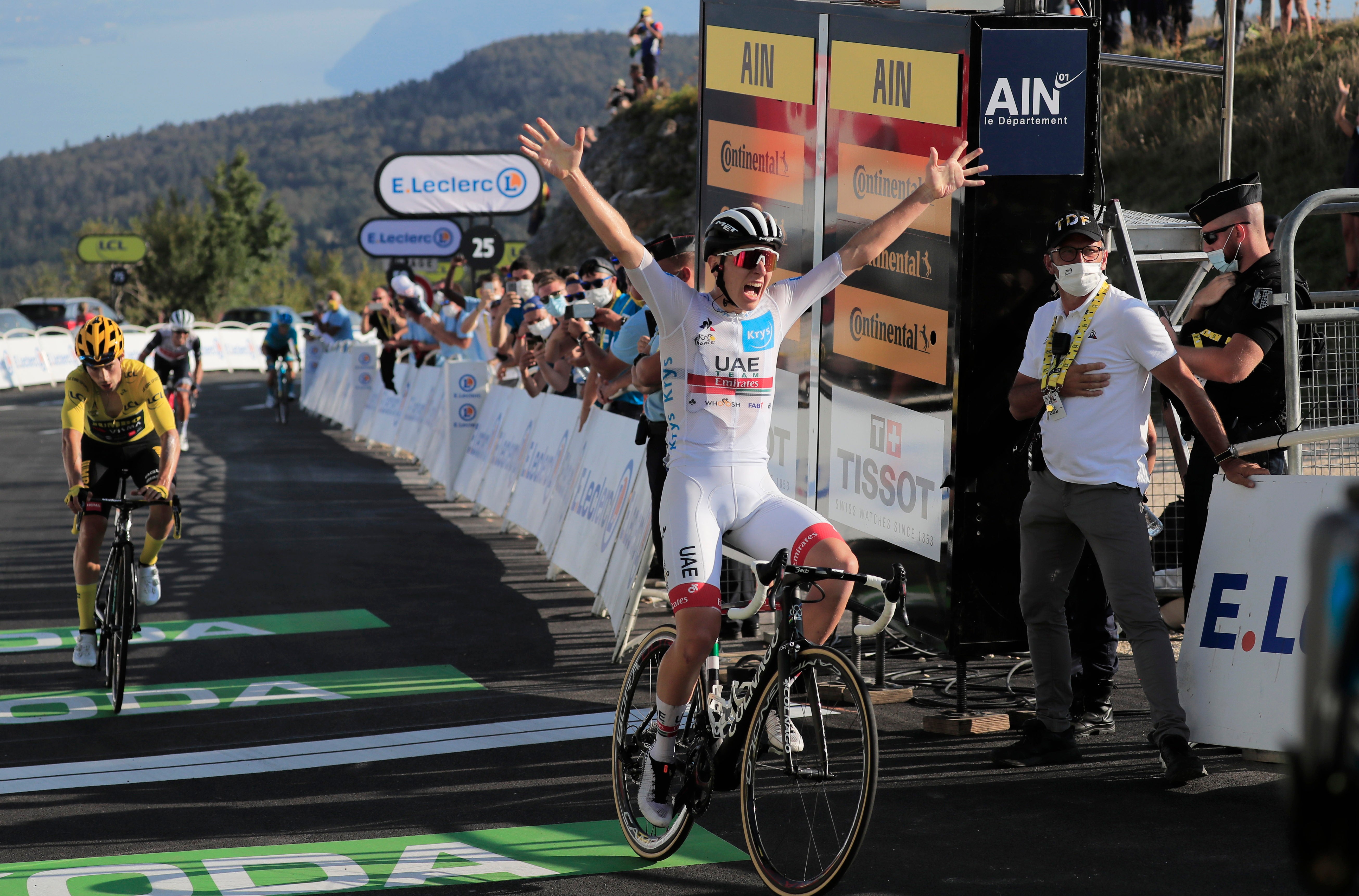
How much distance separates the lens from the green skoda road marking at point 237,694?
7336 millimetres

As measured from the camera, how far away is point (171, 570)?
38.5 ft

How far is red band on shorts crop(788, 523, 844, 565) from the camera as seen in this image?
14.8 ft

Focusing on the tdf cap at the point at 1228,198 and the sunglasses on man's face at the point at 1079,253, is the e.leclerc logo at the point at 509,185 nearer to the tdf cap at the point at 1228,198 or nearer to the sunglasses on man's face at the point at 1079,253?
the tdf cap at the point at 1228,198

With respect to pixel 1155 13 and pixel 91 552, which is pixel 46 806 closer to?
pixel 91 552

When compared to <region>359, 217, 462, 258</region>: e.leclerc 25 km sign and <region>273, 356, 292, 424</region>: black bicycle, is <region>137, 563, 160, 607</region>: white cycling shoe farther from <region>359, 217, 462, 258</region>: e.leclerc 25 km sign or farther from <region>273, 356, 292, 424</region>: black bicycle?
<region>359, 217, 462, 258</region>: e.leclerc 25 km sign

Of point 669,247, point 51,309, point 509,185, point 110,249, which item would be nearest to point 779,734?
point 669,247

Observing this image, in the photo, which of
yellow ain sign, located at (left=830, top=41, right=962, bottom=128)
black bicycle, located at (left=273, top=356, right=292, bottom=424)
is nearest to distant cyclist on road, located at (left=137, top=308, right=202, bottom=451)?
black bicycle, located at (left=273, top=356, right=292, bottom=424)

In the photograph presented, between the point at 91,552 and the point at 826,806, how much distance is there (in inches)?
217

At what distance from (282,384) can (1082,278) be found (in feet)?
82.7

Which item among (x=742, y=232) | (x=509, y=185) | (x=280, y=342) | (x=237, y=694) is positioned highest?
(x=509, y=185)

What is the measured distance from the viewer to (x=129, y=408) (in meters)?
8.20

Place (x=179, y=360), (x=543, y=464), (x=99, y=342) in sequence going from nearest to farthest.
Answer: (x=99, y=342), (x=543, y=464), (x=179, y=360)

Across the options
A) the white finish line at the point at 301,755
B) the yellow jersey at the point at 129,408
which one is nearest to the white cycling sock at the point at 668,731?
the white finish line at the point at 301,755

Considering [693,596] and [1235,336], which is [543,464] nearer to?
[1235,336]
